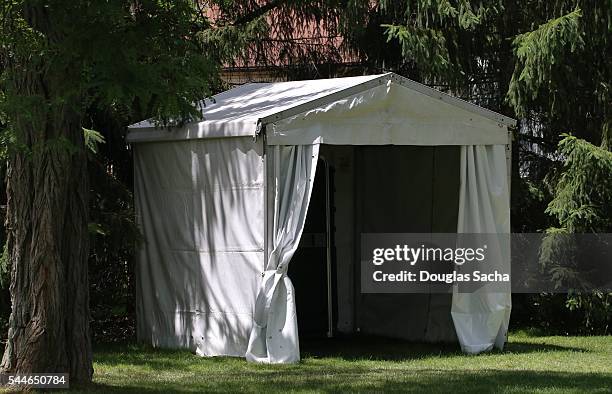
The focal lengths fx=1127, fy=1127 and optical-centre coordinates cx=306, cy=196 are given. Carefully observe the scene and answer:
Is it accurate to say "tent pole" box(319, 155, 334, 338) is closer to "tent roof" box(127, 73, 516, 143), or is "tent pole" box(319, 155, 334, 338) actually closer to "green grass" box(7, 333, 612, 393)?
"green grass" box(7, 333, 612, 393)

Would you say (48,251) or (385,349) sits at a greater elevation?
(48,251)

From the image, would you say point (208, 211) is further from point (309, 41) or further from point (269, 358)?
point (309, 41)

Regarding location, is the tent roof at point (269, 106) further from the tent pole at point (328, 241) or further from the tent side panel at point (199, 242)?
the tent pole at point (328, 241)

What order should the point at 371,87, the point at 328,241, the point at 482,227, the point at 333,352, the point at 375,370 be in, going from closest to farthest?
the point at 375,370 → the point at 371,87 → the point at 482,227 → the point at 333,352 → the point at 328,241

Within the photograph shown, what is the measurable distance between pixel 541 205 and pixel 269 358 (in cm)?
553

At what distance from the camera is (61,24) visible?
23.8 ft

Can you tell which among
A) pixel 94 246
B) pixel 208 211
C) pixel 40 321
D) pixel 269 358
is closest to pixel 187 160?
pixel 208 211

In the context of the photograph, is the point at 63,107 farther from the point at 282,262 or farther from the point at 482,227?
the point at 482,227

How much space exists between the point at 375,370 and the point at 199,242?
2380mm

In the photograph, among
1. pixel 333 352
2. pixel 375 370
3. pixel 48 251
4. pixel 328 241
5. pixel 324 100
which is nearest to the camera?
pixel 48 251

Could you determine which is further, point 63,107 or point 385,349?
point 385,349

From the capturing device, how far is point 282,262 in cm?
1051

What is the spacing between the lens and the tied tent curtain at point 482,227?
37.8 ft

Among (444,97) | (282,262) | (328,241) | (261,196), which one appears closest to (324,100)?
(261,196)
